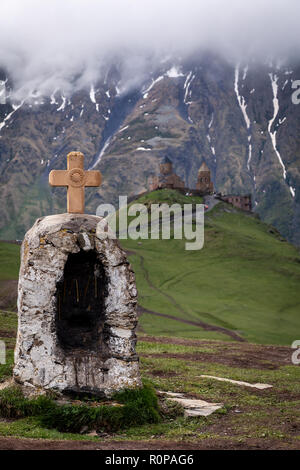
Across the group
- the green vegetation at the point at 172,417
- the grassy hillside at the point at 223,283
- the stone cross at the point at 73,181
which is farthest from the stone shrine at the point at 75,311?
the grassy hillside at the point at 223,283

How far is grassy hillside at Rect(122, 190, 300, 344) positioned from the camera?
77125 millimetres

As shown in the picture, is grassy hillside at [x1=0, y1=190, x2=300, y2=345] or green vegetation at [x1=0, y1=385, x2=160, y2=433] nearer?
green vegetation at [x1=0, y1=385, x2=160, y2=433]

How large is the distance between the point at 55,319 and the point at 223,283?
9772 centimetres

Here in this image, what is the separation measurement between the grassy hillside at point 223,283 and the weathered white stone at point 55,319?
48.7m

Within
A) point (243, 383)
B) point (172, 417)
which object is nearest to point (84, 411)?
point (172, 417)

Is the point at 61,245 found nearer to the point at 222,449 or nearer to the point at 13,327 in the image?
the point at 222,449

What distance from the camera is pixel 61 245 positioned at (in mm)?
15656

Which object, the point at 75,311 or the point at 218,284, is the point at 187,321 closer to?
the point at 218,284

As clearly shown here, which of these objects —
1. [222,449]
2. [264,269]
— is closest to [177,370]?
[222,449]

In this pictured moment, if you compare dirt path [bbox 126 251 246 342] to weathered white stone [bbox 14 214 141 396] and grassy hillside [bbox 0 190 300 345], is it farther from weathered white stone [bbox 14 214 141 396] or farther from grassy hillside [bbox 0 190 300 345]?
weathered white stone [bbox 14 214 141 396]

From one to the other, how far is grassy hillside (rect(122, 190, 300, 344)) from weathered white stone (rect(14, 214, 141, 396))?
48717mm

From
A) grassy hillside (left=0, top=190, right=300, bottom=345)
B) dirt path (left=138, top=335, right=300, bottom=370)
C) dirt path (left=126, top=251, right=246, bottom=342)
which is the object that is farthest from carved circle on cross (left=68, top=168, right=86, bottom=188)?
dirt path (left=126, top=251, right=246, bottom=342)

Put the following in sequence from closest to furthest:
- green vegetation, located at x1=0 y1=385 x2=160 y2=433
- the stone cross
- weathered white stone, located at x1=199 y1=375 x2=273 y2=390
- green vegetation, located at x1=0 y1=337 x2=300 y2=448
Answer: green vegetation, located at x1=0 y1=337 x2=300 y2=448, green vegetation, located at x1=0 y1=385 x2=160 y2=433, the stone cross, weathered white stone, located at x1=199 y1=375 x2=273 y2=390

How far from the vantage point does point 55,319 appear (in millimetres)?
15469
